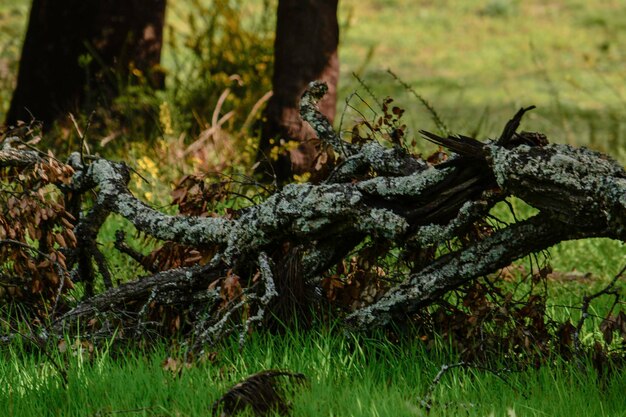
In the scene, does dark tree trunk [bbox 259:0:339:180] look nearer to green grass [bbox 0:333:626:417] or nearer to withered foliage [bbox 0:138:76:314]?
withered foliage [bbox 0:138:76:314]

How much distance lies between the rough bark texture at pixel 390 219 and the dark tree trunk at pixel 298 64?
281 cm

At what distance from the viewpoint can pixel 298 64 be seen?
8.14 meters

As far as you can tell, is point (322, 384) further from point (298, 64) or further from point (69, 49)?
point (69, 49)

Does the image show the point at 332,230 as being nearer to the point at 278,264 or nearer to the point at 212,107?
the point at 278,264

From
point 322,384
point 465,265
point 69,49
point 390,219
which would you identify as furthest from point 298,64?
point 322,384

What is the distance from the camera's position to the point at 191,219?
5.11 meters

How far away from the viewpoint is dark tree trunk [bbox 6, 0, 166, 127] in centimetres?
895

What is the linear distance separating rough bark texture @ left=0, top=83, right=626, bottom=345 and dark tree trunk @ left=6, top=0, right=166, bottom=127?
3891 mm

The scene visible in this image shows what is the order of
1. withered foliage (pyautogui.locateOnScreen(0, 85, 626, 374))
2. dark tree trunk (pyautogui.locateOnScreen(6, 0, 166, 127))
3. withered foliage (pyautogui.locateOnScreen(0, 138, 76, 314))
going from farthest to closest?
dark tree trunk (pyautogui.locateOnScreen(6, 0, 166, 127))
withered foliage (pyautogui.locateOnScreen(0, 138, 76, 314))
withered foliage (pyautogui.locateOnScreen(0, 85, 626, 374))

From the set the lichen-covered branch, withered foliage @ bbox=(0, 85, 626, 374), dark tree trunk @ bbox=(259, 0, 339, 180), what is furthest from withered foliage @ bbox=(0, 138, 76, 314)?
dark tree trunk @ bbox=(259, 0, 339, 180)

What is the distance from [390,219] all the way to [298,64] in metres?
3.81

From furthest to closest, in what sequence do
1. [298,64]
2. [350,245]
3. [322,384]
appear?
[298,64] → [350,245] → [322,384]

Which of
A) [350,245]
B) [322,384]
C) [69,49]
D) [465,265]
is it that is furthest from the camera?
[69,49]

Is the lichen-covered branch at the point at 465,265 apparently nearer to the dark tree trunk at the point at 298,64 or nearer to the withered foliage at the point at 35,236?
the withered foliage at the point at 35,236
